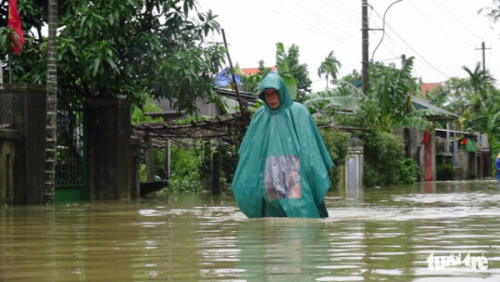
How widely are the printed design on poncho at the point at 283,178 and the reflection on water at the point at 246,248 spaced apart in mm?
368

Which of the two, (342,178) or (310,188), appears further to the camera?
(342,178)

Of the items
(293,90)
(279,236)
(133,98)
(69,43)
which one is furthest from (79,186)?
(279,236)

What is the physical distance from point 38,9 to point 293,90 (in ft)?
22.8

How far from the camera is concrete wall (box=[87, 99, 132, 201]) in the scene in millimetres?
15875

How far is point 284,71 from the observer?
69.3 ft

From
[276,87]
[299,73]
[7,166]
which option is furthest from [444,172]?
[276,87]

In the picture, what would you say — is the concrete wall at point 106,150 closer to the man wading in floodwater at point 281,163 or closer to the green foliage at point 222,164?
the green foliage at point 222,164

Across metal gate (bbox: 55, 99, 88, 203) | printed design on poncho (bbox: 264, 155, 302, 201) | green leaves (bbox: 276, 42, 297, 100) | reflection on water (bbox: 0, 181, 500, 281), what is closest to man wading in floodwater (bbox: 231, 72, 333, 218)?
printed design on poncho (bbox: 264, 155, 302, 201)

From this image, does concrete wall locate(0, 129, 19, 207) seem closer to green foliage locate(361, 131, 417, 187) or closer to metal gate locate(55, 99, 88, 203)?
metal gate locate(55, 99, 88, 203)

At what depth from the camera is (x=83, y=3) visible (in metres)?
14.5

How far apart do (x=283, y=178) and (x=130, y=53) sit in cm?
741

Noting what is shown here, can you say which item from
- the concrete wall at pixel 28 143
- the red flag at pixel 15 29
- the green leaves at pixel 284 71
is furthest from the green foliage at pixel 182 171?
the red flag at pixel 15 29

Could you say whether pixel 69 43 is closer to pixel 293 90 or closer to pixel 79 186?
pixel 79 186

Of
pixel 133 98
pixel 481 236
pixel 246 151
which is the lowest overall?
pixel 481 236
